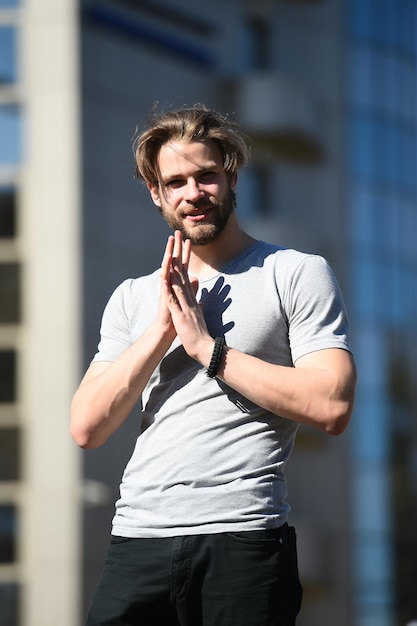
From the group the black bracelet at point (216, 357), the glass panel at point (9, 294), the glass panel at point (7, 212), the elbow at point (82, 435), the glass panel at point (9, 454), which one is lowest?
the glass panel at point (9, 454)

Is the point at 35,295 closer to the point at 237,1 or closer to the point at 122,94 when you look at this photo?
the point at 122,94

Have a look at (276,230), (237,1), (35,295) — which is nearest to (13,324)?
(35,295)

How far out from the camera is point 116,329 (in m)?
3.56

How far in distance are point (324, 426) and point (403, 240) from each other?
24180mm

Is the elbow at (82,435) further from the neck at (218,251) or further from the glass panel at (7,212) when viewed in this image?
the glass panel at (7,212)

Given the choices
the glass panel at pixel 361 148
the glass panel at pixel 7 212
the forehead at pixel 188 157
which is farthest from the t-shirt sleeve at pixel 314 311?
the glass panel at pixel 361 148

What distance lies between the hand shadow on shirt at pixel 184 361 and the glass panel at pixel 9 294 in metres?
18.2

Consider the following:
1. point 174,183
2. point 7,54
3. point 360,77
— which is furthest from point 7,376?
point 174,183

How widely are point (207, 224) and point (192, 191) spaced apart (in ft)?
0.31

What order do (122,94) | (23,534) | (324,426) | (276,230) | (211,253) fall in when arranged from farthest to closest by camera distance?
(276,230) < (122,94) < (23,534) < (211,253) < (324,426)

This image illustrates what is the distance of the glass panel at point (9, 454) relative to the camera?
20.8 meters

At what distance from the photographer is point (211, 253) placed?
11.2ft

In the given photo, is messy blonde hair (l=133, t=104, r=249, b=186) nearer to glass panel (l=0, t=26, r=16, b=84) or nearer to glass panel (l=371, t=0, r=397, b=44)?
glass panel (l=0, t=26, r=16, b=84)

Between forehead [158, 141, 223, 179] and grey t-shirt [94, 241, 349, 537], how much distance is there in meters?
0.26
